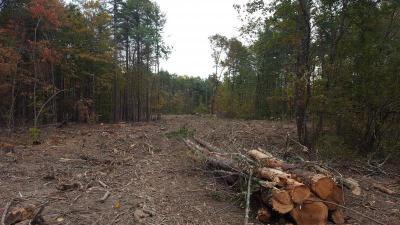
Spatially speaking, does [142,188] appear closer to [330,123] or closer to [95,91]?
[330,123]

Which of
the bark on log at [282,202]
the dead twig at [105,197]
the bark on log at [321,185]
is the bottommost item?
the dead twig at [105,197]

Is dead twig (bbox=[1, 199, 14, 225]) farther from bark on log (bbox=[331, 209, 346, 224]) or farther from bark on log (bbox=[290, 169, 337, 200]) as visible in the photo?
bark on log (bbox=[331, 209, 346, 224])

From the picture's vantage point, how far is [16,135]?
1591cm

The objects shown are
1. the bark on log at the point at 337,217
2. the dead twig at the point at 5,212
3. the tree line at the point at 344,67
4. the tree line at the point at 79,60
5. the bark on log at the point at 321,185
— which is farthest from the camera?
the tree line at the point at 79,60

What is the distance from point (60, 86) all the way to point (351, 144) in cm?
2113

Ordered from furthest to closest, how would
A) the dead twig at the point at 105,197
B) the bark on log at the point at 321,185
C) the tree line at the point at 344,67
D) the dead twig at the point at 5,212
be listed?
the tree line at the point at 344,67
the dead twig at the point at 105,197
the bark on log at the point at 321,185
the dead twig at the point at 5,212

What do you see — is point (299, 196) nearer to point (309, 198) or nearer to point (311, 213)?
point (309, 198)

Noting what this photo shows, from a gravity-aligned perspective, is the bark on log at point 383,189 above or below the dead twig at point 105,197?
below

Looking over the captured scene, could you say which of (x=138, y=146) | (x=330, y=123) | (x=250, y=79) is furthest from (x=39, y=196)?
(x=250, y=79)

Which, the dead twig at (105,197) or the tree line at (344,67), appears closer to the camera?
the dead twig at (105,197)

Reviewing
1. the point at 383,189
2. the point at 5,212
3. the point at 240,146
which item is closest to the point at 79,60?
the point at 240,146

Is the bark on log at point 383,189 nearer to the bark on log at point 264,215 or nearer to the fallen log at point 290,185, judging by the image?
the fallen log at point 290,185

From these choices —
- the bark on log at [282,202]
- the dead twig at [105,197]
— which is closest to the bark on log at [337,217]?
the bark on log at [282,202]

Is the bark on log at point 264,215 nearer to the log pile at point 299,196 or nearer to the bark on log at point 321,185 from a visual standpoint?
the log pile at point 299,196
